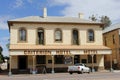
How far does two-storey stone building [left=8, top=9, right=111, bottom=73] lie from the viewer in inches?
1793

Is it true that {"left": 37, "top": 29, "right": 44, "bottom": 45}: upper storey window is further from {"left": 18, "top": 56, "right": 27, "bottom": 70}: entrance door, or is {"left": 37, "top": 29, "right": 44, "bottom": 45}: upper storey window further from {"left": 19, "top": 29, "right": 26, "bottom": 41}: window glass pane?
{"left": 18, "top": 56, "right": 27, "bottom": 70}: entrance door

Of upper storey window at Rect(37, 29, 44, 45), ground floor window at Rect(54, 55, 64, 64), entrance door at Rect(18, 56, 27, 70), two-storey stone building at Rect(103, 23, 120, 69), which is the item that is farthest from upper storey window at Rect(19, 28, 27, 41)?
two-storey stone building at Rect(103, 23, 120, 69)

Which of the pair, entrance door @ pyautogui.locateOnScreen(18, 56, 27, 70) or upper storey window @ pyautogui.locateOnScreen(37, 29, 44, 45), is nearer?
entrance door @ pyautogui.locateOnScreen(18, 56, 27, 70)

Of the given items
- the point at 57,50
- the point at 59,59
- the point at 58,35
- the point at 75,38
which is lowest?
the point at 59,59

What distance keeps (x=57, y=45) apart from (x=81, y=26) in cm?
485

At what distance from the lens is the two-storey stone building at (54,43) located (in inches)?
1793

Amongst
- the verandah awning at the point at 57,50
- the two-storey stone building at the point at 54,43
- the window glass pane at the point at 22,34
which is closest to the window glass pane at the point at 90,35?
the two-storey stone building at the point at 54,43

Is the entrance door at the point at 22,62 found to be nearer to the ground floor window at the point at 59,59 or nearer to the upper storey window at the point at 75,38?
the ground floor window at the point at 59,59

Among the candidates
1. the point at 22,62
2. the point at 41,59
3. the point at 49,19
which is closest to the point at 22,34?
the point at 22,62

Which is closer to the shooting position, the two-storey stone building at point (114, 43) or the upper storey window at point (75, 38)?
the upper storey window at point (75, 38)

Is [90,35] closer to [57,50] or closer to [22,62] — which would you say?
[57,50]

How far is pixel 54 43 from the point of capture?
47406 mm

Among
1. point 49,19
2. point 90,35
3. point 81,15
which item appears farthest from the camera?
point 81,15

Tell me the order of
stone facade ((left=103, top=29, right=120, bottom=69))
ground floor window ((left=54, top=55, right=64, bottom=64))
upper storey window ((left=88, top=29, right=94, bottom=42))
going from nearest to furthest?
ground floor window ((left=54, top=55, right=64, bottom=64))
upper storey window ((left=88, top=29, right=94, bottom=42))
stone facade ((left=103, top=29, right=120, bottom=69))
